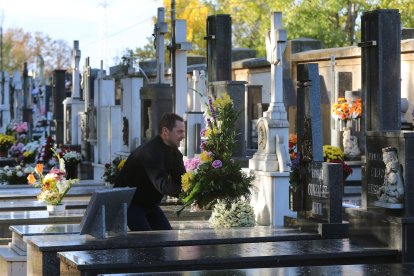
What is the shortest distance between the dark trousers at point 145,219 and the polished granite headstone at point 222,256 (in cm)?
114

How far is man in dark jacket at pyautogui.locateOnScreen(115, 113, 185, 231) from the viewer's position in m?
11.8

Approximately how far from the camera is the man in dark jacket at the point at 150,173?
1184 centimetres

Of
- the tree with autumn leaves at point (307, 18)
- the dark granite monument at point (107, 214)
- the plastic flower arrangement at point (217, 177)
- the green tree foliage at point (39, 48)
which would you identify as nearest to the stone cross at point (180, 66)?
the plastic flower arrangement at point (217, 177)

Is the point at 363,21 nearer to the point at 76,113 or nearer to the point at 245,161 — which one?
the point at 245,161

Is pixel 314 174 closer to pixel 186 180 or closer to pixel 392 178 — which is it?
pixel 392 178

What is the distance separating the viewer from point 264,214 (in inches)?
540

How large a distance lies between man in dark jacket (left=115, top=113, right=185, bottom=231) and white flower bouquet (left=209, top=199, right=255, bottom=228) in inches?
27.9

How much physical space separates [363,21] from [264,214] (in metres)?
3.29

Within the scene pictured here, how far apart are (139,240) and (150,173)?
95 cm

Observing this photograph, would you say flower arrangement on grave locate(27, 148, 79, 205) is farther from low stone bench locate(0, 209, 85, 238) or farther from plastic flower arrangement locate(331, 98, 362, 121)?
plastic flower arrangement locate(331, 98, 362, 121)

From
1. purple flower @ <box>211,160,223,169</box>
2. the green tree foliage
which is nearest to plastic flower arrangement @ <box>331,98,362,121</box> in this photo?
purple flower @ <box>211,160,223,169</box>

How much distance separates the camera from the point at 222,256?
33.5 ft

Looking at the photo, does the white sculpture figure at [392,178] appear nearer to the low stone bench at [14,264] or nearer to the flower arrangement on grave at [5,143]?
the low stone bench at [14,264]

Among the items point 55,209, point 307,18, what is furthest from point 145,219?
point 307,18
